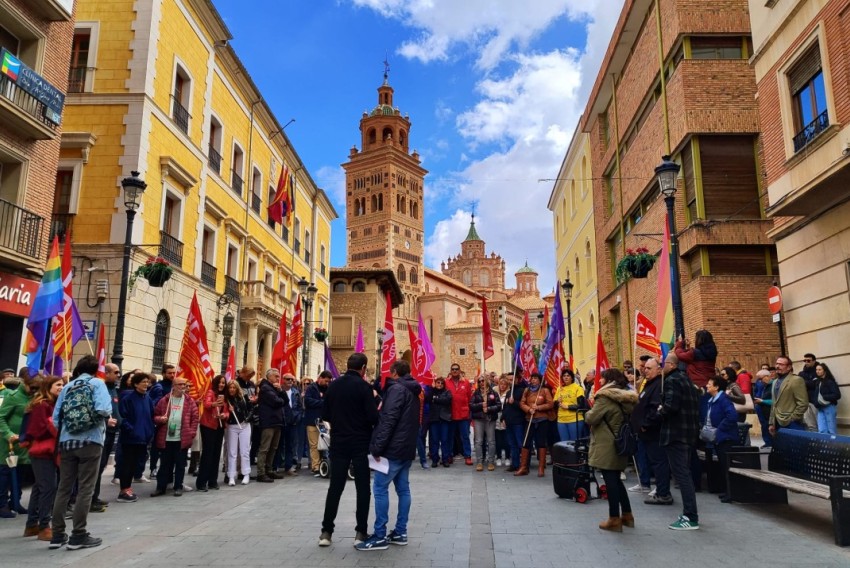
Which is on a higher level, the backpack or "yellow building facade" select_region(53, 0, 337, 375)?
"yellow building facade" select_region(53, 0, 337, 375)

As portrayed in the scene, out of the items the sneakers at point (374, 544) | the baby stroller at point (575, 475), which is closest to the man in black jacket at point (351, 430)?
the sneakers at point (374, 544)

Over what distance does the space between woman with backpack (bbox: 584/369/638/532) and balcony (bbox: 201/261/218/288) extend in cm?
1789

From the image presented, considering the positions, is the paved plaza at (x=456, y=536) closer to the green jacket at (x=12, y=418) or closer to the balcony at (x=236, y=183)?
the green jacket at (x=12, y=418)

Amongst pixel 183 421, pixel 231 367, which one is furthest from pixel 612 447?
pixel 231 367

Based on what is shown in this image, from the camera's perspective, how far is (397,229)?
103500 mm

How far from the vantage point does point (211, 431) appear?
1007 cm

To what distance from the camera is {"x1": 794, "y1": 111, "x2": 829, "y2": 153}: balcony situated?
413 inches

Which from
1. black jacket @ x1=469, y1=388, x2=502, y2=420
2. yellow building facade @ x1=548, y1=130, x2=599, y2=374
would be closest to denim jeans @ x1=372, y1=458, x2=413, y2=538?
black jacket @ x1=469, y1=388, x2=502, y2=420

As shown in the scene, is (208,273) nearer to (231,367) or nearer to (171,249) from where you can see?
(171,249)

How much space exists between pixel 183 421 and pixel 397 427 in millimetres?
4993

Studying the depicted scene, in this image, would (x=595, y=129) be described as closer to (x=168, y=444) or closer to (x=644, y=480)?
(x=644, y=480)

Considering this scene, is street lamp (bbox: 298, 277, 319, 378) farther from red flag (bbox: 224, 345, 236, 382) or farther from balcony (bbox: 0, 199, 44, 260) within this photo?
balcony (bbox: 0, 199, 44, 260)

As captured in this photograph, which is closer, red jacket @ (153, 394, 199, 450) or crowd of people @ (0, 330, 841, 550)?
crowd of people @ (0, 330, 841, 550)

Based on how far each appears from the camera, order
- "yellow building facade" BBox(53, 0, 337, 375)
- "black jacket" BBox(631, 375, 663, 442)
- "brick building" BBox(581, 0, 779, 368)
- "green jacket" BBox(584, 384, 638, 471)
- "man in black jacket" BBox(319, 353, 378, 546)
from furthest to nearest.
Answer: "yellow building facade" BBox(53, 0, 337, 375), "brick building" BBox(581, 0, 779, 368), "black jacket" BBox(631, 375, 663, 442), "green jacket" BBox(584, 384, 638, 471), "man in black jacket" BBox(319, 353, 378, 546)
